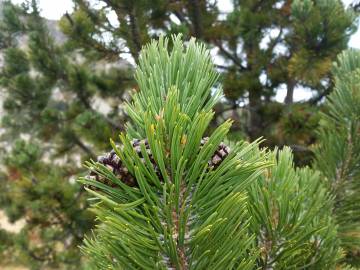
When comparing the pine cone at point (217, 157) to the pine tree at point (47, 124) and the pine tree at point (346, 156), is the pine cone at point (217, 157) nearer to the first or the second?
the pine tree at point (346, 156)

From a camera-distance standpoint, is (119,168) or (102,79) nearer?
(119,168)

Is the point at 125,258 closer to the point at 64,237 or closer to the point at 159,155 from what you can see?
the point at 159,155

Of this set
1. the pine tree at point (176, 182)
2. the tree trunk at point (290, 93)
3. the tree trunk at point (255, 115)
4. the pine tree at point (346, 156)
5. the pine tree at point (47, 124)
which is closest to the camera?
the pine tree at point (176, 182)

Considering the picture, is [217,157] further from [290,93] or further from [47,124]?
[290,93]

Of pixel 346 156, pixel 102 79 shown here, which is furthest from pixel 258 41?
pixel 346 156

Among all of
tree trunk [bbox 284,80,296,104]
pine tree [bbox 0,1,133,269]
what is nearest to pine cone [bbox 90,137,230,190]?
pine tree [bbox 0,1,133,269]

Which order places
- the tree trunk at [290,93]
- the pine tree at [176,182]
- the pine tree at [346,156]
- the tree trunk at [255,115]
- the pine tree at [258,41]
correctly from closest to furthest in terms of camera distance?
the pine tree at [176,182], the pine tree at [346,156], the pine tree at [258,41], the tree trunk at [255,115], the tree trunk at [290,93]

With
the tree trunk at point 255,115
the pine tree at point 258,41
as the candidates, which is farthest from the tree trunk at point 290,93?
the tree trunk at point 255,115

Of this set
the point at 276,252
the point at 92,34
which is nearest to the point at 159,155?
the point at 276,252
